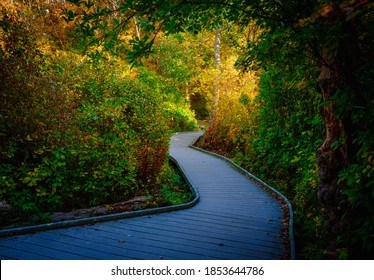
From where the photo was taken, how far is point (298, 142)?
745cm

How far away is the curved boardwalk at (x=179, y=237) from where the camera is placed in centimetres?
379

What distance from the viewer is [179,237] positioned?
4426 mm

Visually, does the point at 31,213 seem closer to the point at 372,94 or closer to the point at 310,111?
the point at 372,94

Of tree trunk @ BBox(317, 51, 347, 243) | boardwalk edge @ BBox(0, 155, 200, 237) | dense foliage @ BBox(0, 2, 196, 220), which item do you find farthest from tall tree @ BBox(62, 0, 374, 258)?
boardwalk edge @ BBox(0, 155, 200, 237)

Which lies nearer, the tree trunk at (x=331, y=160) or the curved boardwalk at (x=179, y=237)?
the tree trunk at (x=331, y=160)

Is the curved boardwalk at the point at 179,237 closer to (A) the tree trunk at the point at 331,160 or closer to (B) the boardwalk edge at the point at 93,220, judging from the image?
(B) the boardwalk edge at the point at 93,220

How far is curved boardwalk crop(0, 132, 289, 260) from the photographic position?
379 cm

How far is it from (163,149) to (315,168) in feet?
14.4

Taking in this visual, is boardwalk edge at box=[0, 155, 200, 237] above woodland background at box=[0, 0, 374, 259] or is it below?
below

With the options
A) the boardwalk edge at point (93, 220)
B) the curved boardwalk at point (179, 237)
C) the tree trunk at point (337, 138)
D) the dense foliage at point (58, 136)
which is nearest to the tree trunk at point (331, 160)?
the tree trunk at point (337, 138)

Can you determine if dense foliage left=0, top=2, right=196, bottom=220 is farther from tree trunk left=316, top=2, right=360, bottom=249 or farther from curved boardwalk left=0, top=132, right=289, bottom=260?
tree trunk left=316, top=2, right=360, bottom=249

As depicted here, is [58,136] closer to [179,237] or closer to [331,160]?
[179,237]

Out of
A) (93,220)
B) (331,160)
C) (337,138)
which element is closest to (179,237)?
(93,220)

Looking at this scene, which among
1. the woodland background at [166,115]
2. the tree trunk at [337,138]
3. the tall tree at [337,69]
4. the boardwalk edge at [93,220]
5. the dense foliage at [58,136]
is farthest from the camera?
the dense foliage at [58,136]
